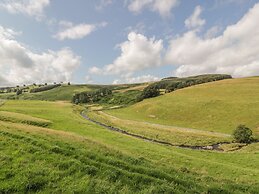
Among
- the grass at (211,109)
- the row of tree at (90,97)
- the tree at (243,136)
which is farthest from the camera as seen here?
the row of tree at (90,97)

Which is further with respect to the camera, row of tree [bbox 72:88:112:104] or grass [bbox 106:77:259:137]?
row of tree [bbox 72:88:112:104]

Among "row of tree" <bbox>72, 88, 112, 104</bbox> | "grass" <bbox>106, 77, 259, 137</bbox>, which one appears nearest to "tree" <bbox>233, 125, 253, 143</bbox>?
"grass" <bbox>106, 77, 259, 137</bbox>

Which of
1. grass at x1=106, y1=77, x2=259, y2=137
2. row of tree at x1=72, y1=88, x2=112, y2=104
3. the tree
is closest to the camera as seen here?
the tree

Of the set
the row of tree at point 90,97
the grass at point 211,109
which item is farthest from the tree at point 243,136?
the row of tree at point 90,97

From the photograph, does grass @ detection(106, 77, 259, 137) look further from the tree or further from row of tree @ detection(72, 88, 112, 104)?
row of tree @ detection(72, 88, 112, 104)

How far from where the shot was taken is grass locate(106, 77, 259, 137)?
74.2 meters

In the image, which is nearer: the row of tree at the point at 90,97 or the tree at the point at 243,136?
the tree at the point at 243,136

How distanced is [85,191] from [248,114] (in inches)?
2980

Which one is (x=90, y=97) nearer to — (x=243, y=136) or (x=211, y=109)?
(x=211, y=109)

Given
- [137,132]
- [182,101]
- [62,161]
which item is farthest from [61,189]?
[182,101]

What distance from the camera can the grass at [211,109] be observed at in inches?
2922

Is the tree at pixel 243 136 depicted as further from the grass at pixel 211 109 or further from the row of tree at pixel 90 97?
the row of tree at pixel 90 97

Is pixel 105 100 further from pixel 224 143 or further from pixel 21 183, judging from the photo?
pixel 21 183

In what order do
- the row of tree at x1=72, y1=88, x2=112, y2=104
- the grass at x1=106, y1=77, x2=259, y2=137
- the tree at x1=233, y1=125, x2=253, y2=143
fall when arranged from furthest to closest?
the row of tree at x1=72, y1=88, x2=112, y2=104, the grass at x1=106, y1=77, x2=259, y2=137, the tree at x1=233, y1=125, x2=253, y2=143
